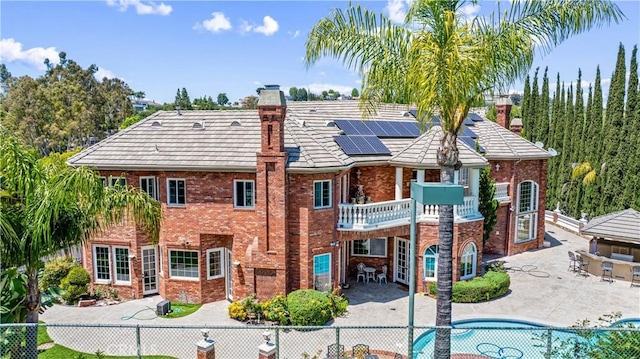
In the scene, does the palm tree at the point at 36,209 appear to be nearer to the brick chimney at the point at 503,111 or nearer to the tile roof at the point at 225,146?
the tile roof at the point at 225,146

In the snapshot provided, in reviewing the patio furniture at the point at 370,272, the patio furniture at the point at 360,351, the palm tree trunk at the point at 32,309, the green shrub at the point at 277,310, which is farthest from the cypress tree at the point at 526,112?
the palm tree trunk at the point at 32,309

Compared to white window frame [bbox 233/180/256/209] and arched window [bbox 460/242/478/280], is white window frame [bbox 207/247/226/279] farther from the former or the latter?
arched window [bbox 460/242/478/280]

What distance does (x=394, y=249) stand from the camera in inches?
857

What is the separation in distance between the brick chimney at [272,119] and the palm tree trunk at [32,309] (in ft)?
29.4

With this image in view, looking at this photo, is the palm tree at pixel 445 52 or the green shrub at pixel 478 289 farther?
the green shrub at pixel 478 289

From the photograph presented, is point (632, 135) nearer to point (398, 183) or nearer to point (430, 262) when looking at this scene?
point (398, 183)

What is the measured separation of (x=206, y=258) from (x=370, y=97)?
11.0 m

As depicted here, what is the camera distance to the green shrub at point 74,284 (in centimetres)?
1882

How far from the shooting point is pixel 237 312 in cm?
1702

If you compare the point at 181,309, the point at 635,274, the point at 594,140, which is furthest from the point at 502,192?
the point at 594,140

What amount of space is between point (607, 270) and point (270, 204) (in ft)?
57.3

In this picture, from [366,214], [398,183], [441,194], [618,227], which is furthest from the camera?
[618,227]

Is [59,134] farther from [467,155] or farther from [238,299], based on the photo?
[467,155]

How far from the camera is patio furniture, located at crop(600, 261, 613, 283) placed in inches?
862
